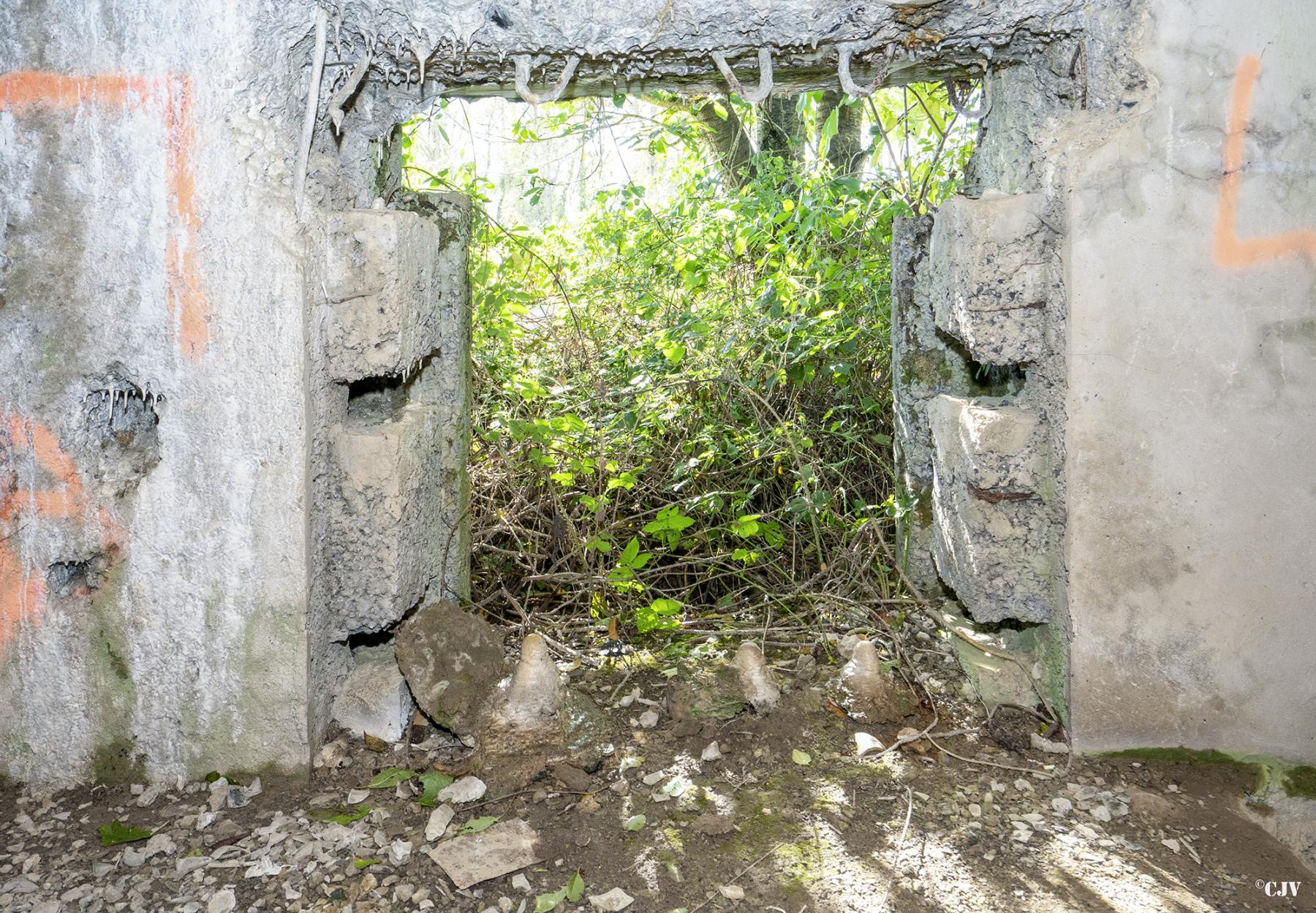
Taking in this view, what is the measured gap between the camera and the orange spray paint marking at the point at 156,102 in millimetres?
2086

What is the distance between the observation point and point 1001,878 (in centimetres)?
190

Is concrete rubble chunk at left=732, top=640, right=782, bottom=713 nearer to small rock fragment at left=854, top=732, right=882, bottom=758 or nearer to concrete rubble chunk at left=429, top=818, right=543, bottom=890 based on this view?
small rock fragment at left=854, top=732, right=882, bottom=758

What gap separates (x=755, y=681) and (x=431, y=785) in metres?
0.94

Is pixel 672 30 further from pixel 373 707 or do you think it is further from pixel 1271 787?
pixel 1271 787

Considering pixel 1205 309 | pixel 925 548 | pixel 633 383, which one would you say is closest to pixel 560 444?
pixel 633 383

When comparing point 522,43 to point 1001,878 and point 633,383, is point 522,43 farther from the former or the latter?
point 1001,878

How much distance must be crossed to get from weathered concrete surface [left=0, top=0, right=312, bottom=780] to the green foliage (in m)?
1.10

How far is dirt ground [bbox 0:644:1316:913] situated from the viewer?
1863mm

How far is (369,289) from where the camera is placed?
2264 mm

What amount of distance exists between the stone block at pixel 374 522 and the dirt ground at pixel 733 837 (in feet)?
1.29

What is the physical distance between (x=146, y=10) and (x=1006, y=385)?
8.38 feet

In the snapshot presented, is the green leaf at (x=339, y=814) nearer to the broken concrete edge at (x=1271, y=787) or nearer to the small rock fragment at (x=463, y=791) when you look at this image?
the small rock fragment at (x=463, y=791)

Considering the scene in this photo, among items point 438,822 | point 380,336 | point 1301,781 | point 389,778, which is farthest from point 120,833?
point 1301,781

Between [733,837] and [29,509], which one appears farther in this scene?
[29,509]
